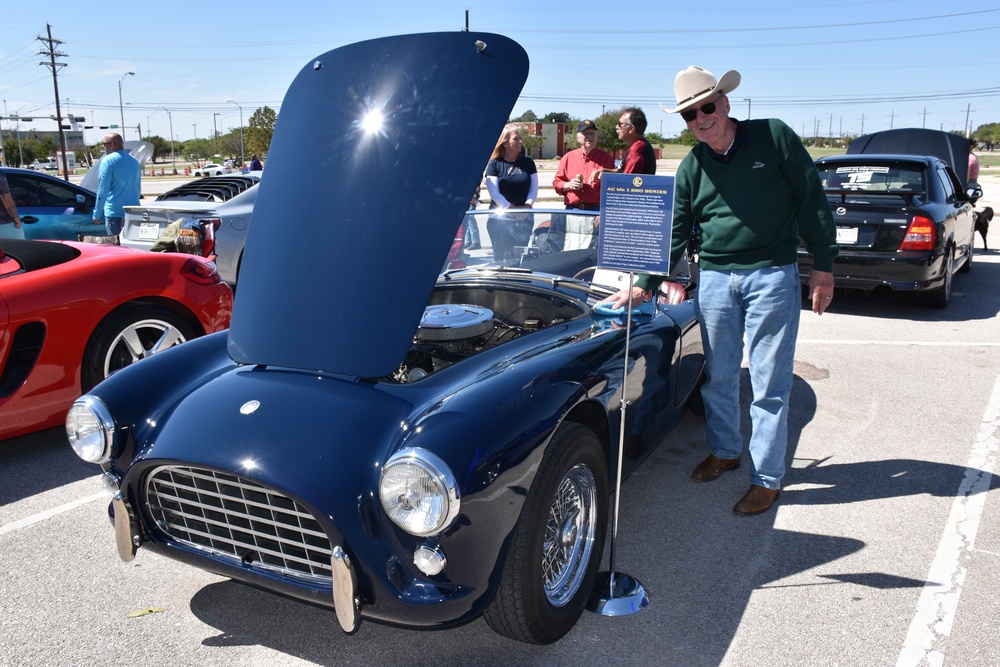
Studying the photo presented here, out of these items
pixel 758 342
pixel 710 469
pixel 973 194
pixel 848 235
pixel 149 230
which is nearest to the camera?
pixel 758 342

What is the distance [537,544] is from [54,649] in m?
1.68

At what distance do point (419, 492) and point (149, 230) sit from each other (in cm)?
745

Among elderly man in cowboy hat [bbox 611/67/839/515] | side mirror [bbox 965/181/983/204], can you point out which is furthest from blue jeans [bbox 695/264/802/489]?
side mirror [bbox 965/181/983/204]

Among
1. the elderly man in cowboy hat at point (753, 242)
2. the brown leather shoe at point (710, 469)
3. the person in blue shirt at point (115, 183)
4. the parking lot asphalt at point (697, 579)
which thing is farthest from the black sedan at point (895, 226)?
the person in blue shirt at point (115, 183)

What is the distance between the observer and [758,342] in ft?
11.5

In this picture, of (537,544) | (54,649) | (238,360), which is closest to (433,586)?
(537,544)

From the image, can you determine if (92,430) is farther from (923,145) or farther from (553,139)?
(553,139)

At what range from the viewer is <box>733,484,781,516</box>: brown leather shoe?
3549 mm

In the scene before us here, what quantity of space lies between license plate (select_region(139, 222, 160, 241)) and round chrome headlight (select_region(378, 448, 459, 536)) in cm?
730

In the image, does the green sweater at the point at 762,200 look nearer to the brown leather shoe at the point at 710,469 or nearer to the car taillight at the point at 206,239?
the brown leather shoe at the point at 710,469

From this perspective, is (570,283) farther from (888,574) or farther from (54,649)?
(54,649)

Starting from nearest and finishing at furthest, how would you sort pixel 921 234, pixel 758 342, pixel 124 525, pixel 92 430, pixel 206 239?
pixel 124 525
pixel 92 430
pixel 758 342
pixel 206 239
pixel 921 234

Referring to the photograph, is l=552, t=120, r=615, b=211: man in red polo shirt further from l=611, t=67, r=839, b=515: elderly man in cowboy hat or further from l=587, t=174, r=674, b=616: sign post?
l=587, t=174, r=674, b=616: sign post

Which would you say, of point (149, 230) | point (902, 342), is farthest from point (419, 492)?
point (149, 230)
